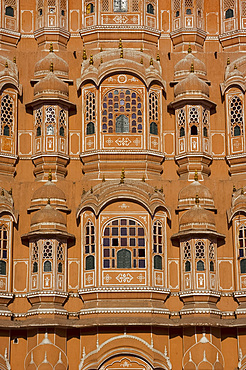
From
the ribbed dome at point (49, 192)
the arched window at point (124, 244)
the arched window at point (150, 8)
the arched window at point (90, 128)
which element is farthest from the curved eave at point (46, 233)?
the arched window at point (150, 8)

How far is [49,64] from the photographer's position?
38594mm

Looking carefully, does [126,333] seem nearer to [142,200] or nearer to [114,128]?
[142,200]

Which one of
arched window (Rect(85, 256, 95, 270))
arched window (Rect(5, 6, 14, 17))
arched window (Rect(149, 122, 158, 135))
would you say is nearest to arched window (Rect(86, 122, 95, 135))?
arched window (Rect(149, 122, 158, 135))

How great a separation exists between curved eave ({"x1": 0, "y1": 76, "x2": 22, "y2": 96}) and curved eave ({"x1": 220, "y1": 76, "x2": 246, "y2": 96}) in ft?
28.3

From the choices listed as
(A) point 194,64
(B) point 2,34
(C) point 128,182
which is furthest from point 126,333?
(B) point 2,34

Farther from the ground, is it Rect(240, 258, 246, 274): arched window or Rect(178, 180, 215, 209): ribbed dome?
Rect(178, 180, 215, 209): ribbed dome

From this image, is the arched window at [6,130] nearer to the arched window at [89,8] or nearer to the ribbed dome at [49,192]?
the ribbed dome at [49,192]

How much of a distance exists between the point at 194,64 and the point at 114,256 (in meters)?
Answer: 9.35

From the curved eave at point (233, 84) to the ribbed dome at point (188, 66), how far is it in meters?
1.10

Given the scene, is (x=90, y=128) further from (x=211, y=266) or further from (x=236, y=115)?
(x=211, y=266)

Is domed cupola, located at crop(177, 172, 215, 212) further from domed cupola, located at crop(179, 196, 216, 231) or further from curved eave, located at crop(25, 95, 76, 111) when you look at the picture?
curved eave, located at crop(25, 95, 76, 111)

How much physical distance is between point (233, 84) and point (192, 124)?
254 centimetres

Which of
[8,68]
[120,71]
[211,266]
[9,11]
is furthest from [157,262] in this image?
[9,11]

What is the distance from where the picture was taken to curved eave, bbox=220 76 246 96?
3809 centimetres
